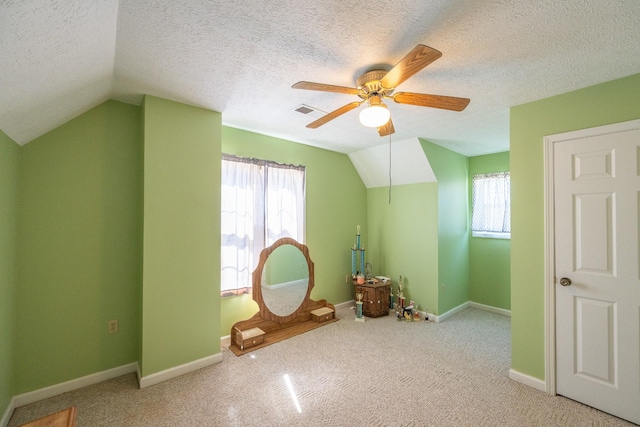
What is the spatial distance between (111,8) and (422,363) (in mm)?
3354

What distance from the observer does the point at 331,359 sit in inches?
105

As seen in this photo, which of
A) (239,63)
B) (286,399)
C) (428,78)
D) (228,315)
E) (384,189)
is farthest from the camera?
(384,189)

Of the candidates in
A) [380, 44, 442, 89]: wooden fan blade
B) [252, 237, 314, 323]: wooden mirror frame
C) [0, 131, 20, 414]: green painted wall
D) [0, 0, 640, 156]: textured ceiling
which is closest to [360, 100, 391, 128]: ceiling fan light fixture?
[380, 44, 442, 89]: wooden fan blade

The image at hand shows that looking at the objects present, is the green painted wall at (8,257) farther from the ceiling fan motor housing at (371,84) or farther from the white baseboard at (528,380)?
the white baseboard at (528,380)

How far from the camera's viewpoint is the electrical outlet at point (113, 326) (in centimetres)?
231

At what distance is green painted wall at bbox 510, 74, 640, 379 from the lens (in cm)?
214

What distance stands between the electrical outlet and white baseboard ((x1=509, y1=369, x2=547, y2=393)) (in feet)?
11.3

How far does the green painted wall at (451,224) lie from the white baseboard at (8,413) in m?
4.11

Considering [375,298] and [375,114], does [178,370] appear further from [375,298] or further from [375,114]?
[375,114]

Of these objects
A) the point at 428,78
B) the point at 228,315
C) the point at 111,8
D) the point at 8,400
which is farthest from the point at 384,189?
the point at 8,400

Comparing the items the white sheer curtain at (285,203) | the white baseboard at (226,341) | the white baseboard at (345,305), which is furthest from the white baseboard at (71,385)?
the white baseboard at (345,305)

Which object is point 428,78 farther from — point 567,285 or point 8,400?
point 8,400

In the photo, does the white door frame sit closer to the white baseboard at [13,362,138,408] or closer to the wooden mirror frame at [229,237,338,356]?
the wooden mirror frame at [229,237,338,356]

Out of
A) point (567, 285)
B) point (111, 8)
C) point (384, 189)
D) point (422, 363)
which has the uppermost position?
point (111, 8)
